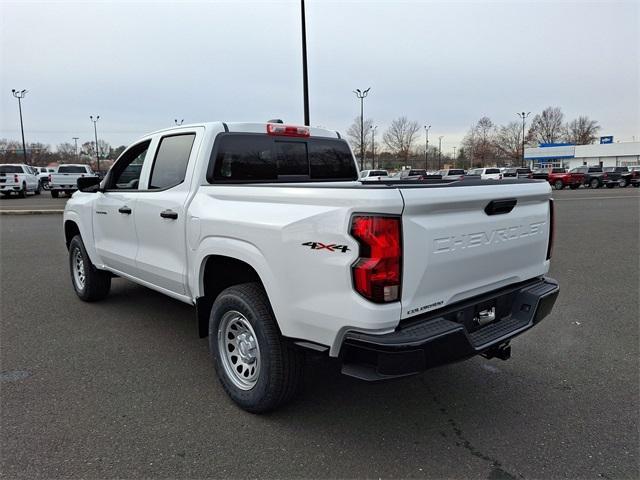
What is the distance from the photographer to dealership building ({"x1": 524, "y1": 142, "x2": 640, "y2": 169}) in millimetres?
85438

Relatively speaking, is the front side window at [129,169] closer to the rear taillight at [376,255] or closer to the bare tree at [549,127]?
the rear taillight at [376,255]

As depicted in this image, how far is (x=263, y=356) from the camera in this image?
3080 millimetres

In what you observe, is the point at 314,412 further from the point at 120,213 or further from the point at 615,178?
the point at 615,178

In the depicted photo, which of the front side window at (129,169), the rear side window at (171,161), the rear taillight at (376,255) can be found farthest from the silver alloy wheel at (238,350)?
the front side window at (129,169)

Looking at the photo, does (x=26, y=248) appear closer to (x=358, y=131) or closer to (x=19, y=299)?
(x=19, y=299)

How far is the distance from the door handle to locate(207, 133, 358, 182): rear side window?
0.41 meters

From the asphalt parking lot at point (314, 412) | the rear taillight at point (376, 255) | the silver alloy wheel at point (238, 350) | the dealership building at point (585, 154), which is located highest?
the dealership building at point (585, 154)

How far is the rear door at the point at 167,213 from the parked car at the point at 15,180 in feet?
88.7

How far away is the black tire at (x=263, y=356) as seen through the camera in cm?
303

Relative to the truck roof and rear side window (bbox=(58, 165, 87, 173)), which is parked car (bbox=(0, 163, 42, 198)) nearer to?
rear side window (bbox=(58, 165, 87, 173))

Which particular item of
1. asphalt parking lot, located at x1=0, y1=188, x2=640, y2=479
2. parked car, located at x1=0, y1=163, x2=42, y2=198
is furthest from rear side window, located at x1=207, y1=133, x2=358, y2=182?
parked car, located at x1=0, y1=163, x2=42, y2=198

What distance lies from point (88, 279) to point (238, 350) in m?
3.31

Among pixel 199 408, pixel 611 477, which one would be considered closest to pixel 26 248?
pixel 199 408

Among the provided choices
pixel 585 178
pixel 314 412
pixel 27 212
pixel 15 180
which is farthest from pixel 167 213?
pixel 585 178
